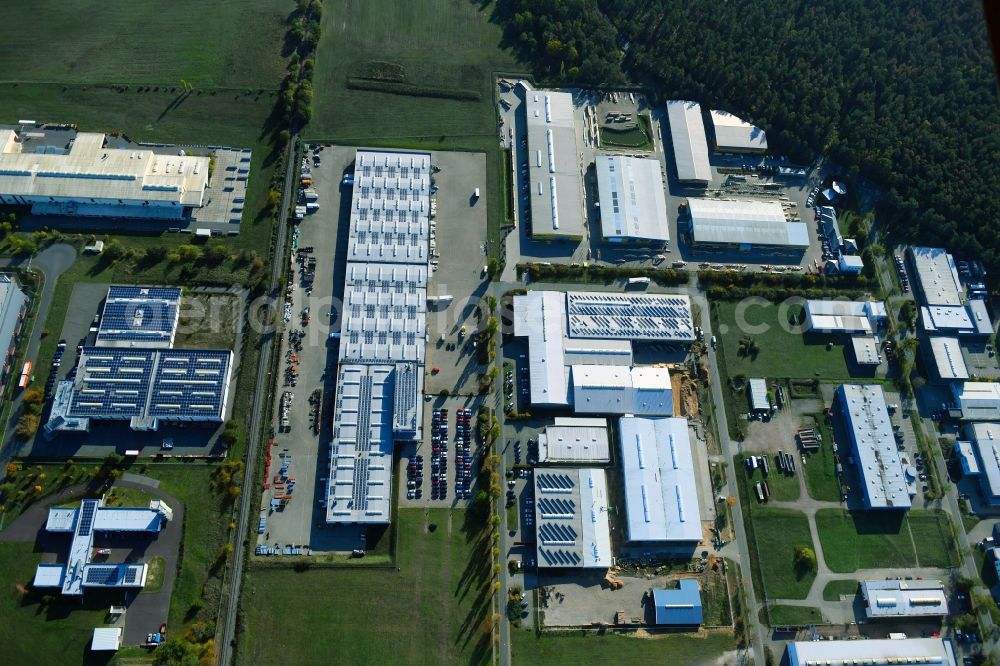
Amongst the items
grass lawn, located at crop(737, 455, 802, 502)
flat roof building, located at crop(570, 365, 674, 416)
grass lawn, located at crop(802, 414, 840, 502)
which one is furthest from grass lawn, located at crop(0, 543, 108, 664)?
grass lawn, located at crop(802, 414, 840, 502)

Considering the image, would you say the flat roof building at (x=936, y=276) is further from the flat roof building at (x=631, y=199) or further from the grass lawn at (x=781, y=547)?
the grass lawn at (x=781, y=547)

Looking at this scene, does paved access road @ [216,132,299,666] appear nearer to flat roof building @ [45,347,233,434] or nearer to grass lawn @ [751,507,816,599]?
flat roof building @ [45,347,233,434]

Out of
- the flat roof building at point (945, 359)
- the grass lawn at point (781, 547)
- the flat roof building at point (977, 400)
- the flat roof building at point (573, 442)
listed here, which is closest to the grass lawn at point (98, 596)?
the flat roof building at point (573, 442)

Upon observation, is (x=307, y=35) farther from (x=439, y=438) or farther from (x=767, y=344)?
(x=767, y=344)

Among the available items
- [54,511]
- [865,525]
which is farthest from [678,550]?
[54,511]

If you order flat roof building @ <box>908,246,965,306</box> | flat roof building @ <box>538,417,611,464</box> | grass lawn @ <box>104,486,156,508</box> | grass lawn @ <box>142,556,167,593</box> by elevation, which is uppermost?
flat roof building @ <box>908,246,965,306</box>
